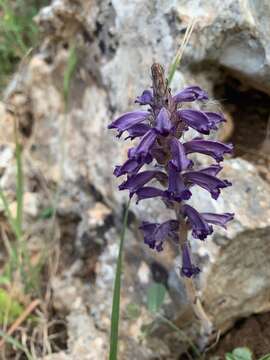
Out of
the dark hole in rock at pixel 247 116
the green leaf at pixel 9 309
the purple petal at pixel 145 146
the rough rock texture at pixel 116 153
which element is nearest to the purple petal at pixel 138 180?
the purple petal at pixel 145 146

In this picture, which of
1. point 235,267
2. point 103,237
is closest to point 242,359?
point 235,267

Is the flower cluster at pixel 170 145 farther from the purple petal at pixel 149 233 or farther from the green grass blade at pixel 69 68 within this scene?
the green grass blade at pixel 69 68

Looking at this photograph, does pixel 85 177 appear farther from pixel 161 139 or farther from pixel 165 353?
pixel 161 139

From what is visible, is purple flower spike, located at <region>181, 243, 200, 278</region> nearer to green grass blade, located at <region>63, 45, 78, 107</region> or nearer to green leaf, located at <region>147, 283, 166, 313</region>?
green leaf, located at <region>147, 283, 166, 313</region>

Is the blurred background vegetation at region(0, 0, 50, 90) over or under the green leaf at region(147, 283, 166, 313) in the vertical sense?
over

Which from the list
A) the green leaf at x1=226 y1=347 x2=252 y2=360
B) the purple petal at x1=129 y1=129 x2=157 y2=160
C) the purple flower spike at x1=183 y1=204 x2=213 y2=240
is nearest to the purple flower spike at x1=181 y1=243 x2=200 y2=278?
the purple flower spike at x1=183 y1=204 x2=213 y2=240
